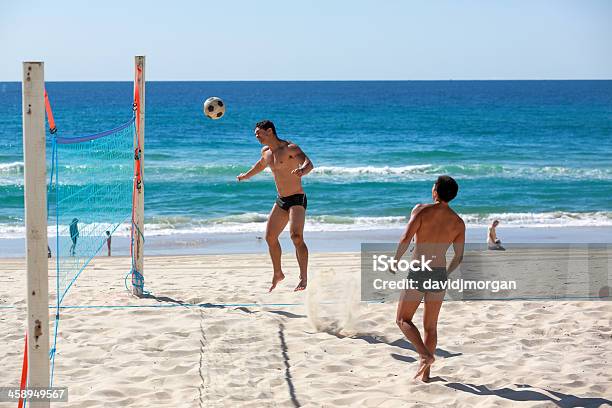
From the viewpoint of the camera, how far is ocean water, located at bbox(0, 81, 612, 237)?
18.0m

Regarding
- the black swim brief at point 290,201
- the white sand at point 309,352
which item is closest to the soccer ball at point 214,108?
the black swim brief at point 290,201

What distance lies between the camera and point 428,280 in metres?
5.52

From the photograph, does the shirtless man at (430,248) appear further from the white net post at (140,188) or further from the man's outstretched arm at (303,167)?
the white net post at (140,188)

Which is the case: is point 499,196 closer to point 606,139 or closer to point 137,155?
point 137,155

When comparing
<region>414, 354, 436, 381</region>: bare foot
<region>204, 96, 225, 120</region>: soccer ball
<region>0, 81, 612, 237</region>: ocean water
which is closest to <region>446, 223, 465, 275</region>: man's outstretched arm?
<region>414, 354, 436, 381</region>: bare foot

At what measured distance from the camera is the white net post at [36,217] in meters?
4.16

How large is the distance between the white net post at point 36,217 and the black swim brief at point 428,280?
2.49 m

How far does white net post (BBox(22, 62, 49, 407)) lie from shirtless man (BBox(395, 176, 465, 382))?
233 cm

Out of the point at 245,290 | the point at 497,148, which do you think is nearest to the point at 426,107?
the point at 497,148

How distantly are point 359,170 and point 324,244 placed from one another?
11.8 m

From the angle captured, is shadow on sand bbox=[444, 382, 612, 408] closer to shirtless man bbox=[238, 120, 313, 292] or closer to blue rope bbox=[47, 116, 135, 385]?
shirtless man bbox=[238, 120, 313, 292]

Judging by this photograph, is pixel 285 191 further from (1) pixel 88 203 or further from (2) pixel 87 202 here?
(1) pixel 88 203

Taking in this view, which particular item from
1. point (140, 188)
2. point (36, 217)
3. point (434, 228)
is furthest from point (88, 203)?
point (36, 217)

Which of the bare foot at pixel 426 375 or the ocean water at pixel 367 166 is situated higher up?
the ocean water at pixel 367 166
